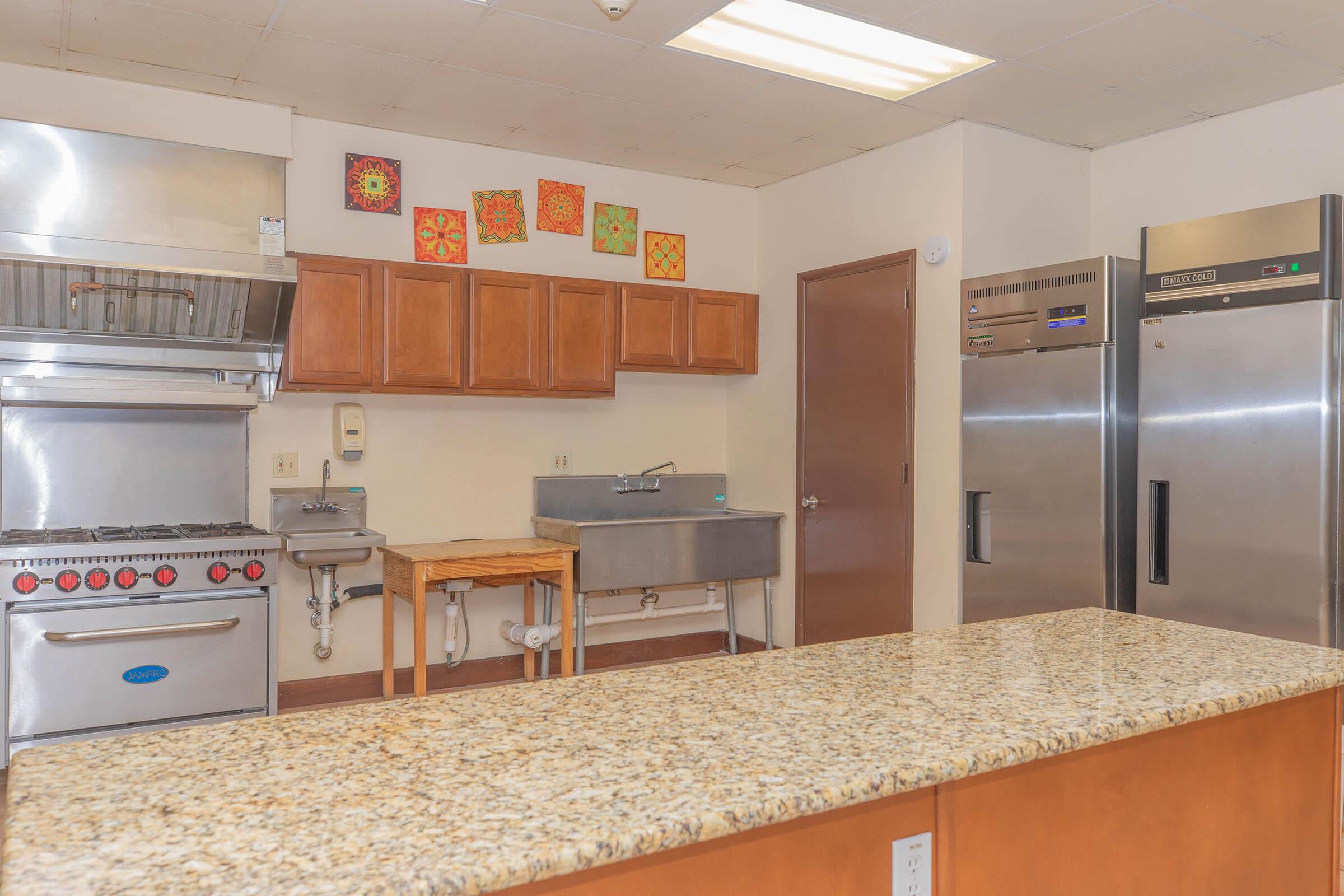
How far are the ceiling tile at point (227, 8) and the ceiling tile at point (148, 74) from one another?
615 millimetres

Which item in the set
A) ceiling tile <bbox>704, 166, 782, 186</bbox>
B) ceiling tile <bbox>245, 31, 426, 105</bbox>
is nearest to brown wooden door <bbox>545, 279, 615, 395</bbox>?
ceiling tile <bbox>704, 166, 782, 186</bbox>

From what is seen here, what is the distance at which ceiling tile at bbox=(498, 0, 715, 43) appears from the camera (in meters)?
3.08

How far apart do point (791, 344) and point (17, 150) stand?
3557 millimetres

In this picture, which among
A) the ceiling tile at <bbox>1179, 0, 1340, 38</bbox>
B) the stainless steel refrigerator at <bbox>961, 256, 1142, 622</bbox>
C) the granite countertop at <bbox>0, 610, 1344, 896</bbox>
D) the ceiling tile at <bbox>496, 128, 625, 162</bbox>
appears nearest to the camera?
the granite countertop at <bbox>0, 610, 1344, 896</bbox>

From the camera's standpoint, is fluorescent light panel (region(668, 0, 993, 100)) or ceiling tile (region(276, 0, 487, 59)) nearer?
ceiling tile (region(276, 0, 487, 59))

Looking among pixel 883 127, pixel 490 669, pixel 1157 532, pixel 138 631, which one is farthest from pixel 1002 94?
pixel 138 631

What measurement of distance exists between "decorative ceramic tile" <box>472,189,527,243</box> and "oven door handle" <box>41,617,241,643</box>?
7.05 ft

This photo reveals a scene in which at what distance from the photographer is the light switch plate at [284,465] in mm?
4246

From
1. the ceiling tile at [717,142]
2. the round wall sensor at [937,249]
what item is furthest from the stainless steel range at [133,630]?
the round wall sensor at [937,249]

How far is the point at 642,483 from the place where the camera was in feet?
17.1

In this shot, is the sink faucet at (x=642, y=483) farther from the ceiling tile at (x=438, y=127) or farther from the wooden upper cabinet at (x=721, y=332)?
the ceiling tile at (x=438, y=127)

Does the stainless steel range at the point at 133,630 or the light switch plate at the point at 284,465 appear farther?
the light switch plate at the point at 284,465

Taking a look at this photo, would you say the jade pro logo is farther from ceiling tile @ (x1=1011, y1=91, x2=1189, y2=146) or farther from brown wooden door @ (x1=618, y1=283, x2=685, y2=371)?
brown wooden door @ (x1=618, y1=283, x2=685, y2=371)

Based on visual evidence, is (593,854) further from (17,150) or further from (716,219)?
(716,219)
